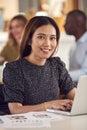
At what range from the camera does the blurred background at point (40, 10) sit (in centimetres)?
573

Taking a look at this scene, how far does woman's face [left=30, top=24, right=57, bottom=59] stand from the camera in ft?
7.72

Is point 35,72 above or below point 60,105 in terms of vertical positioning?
above

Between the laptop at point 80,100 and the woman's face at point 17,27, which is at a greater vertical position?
the woman's face at point 17,27

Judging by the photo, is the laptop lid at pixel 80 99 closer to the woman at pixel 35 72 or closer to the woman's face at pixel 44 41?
the woman at pixel 35 72

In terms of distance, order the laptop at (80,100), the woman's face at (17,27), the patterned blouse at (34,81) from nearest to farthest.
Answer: the laptop at (80,100)
the patterned blouse at (34,81)
the woman's face at (17,27)

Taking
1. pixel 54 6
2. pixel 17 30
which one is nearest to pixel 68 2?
pixel 54 6

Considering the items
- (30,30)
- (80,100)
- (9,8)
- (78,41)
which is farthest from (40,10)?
(80,100)

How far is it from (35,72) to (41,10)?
11.6 ft

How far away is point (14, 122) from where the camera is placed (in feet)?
6.01

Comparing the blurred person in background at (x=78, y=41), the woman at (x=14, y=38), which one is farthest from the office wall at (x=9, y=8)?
the blurred person in background at (x=78, y=41)

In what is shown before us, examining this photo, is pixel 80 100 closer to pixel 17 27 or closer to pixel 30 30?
pixel 30 30

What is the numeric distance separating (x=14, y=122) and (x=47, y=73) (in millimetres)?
658

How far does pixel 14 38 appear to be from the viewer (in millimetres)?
4410

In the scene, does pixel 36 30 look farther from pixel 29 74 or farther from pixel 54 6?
pixel 54 6
